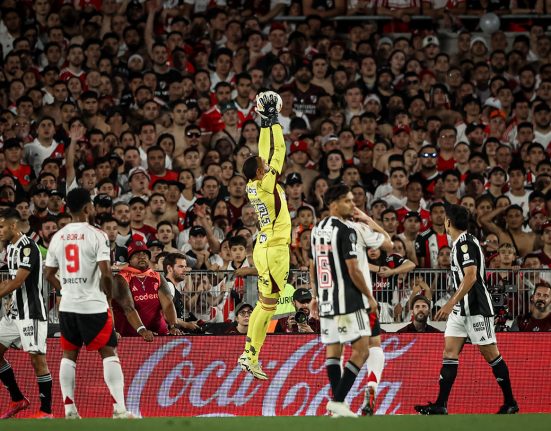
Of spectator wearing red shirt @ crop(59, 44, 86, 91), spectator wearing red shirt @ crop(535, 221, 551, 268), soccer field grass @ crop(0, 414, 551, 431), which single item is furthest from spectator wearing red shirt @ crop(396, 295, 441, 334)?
spectator wearing red shirt @ crop(59, 44, 86, 91)

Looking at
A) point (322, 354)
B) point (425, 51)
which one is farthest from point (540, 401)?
point (425, 51)

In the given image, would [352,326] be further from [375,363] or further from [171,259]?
[171,259]

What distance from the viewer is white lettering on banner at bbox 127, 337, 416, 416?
15133 mm

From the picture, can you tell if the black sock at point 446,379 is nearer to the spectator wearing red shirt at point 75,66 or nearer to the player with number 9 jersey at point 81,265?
the player with number 9 jersey at point 81,265

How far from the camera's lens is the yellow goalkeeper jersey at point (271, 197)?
43.3 feet

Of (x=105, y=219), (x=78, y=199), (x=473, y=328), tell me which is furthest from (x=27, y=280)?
(x=473, y=328)

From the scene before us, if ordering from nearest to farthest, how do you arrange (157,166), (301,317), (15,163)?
(301,317), (15,163), (157,166)

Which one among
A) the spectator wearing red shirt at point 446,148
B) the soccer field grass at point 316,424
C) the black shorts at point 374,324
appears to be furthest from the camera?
the spectator wearing red shirt at point 446,148

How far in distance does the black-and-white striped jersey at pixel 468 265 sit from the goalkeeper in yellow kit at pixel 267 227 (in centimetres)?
195

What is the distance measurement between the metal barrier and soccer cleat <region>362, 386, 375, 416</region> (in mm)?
3688

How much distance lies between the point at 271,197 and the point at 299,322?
2.70 meters

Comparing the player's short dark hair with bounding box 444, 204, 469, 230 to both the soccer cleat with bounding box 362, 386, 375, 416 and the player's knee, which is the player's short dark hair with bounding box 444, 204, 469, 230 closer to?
the soccer cleat with bounding box 362, 386, 375, 416

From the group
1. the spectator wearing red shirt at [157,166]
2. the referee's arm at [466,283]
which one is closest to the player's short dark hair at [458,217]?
the referee's arm at [466,283]

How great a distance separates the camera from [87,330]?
11.4m
